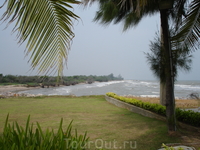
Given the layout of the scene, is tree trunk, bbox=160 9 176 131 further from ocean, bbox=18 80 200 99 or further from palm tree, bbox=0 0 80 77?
ocean, bbox=18 80 200 99

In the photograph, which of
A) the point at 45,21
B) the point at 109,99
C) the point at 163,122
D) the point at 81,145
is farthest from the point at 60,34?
the point at 109,99

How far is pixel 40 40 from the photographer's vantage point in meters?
1.09

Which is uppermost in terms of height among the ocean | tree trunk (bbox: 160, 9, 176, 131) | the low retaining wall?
tree trunk (bbox: 160, 9, 176, 131)

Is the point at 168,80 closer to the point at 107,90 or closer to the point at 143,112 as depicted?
the point at 143,112

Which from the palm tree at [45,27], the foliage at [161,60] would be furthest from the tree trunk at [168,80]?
the palm tree at [45,27]

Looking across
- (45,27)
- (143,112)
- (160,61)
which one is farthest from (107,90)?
(45,27)

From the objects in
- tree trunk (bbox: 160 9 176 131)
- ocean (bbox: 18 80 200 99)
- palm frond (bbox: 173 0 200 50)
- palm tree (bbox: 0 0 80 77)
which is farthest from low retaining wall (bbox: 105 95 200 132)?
palm tree (bbox: 0 0 80 77)

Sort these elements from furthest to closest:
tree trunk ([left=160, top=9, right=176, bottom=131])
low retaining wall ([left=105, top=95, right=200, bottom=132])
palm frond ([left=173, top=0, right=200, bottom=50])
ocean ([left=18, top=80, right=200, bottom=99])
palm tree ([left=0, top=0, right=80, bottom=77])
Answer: ocean ([left=18, top=80, right=200, bottom=99])
low retaining wall ([left=105, top=95, right=200, bottom=132])
tree trunk ([left=160, top=9, right=176, bottom=131])
palm frond ([left=173, top=0, right=200, bottom=50])
palm tree ([left=0, top=0, right=80, bottom=77])

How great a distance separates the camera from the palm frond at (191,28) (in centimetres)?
280

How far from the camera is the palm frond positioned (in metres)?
2.80

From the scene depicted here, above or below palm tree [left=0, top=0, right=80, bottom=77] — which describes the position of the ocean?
below

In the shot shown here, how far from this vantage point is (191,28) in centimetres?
298

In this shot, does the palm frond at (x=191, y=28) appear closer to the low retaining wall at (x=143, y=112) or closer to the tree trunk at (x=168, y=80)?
the tree trunk at (x=168, y=80)

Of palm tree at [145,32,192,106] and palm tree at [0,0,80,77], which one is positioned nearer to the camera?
palm tree at [0,0,80,77]
